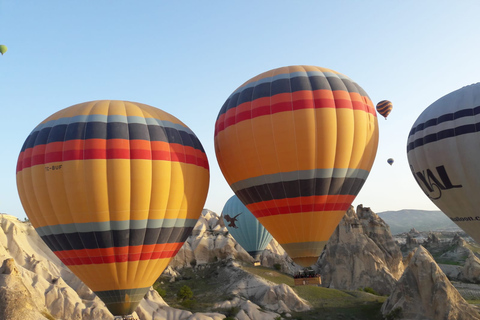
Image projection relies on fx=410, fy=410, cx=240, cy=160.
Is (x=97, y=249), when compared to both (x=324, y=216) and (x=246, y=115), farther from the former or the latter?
(x=324, y=216)

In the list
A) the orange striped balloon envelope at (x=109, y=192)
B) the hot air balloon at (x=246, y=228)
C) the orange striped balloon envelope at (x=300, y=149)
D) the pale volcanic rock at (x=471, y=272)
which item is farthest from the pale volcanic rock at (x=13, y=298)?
the pale volcanic rock at (x=471, y=272)

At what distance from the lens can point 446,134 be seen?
25.3 m

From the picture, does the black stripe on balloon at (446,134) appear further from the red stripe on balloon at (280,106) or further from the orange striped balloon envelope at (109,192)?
the orange striped balloon envelope at (109,192)

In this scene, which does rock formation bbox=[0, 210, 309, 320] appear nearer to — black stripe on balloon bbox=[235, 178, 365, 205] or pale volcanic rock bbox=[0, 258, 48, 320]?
pale volcanic rock bbox=[0, 258, 48, 320]

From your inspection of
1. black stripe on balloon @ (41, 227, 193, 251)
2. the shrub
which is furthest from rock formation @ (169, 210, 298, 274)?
black stripe on balloon @ (41, 227, 193, 251)

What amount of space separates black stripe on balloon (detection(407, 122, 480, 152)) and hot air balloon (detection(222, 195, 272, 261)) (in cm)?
2943

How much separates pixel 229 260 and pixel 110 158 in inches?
1692

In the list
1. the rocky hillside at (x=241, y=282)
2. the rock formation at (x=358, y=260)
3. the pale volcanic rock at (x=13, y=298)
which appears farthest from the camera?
the rock formation at (x=358, y=260)

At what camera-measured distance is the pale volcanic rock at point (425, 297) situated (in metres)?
33.7

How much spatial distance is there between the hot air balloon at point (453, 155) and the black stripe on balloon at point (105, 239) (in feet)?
57.7

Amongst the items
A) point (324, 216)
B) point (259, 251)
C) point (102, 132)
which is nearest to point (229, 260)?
point (259, 251)

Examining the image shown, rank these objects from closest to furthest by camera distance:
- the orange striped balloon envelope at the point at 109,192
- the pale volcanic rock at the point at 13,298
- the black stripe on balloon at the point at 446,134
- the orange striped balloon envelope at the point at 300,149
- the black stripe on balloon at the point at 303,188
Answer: the orange striped balloon envelope at the point at 109,192
the orange striped balloon envelope at the point at 300,149
the black stripe on balloon at the point at 303,188
the black stripe on balloon at the point at 446,134
the pale volcanic rock at the point at 13,298

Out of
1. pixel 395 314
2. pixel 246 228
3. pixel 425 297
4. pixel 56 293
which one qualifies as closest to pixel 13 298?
pixel 56 293

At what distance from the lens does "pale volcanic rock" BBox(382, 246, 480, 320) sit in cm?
3372
